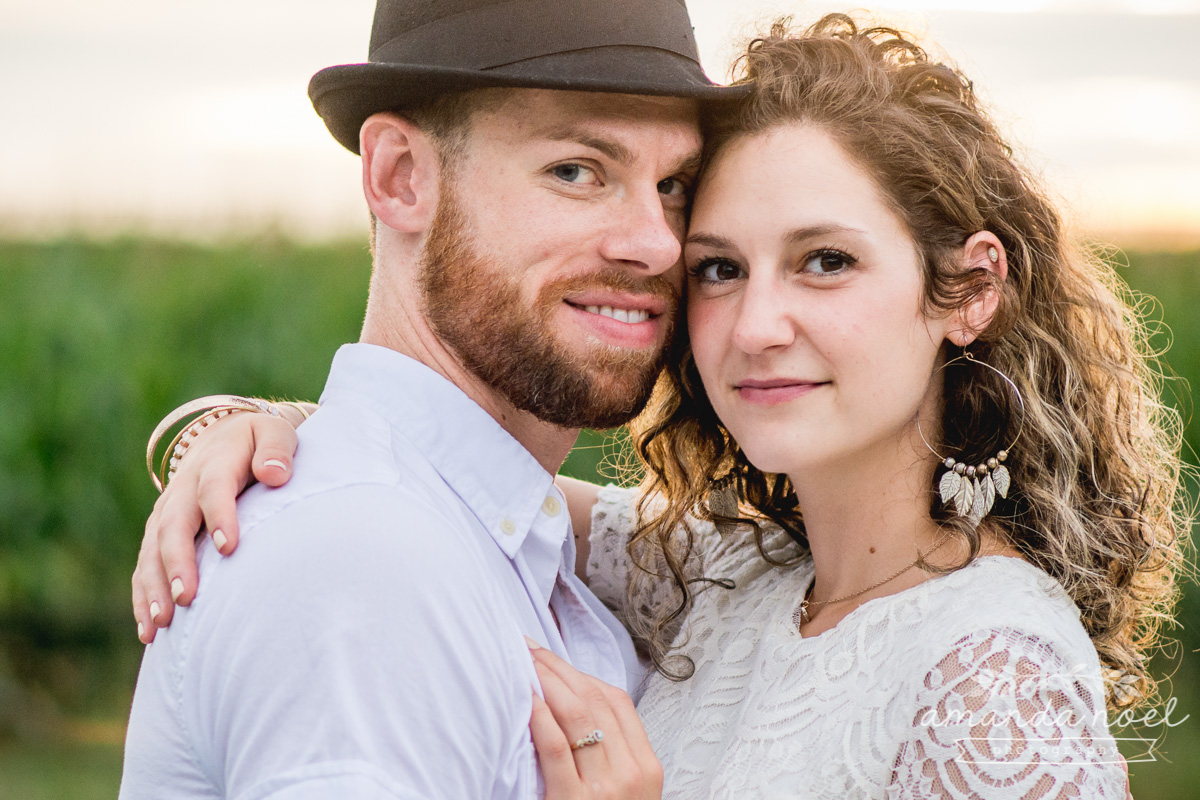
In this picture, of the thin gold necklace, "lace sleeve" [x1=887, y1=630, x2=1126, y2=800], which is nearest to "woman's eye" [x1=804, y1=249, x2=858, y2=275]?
the thin gold necklace

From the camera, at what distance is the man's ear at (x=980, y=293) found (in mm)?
2377

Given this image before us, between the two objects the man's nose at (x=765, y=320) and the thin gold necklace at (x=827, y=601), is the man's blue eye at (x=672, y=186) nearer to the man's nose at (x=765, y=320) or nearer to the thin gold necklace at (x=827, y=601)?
the man's nose at (x=765, y=320)

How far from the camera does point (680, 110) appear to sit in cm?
238

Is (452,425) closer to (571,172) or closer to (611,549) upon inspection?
(571,172)

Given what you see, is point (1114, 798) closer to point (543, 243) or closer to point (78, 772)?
point (543, 243)

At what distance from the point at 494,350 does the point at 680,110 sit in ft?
2.12

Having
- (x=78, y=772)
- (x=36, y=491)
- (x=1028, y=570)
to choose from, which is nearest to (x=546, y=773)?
(x=1028, y=570)

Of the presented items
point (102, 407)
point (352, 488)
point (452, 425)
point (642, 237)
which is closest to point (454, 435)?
point (452, 425)

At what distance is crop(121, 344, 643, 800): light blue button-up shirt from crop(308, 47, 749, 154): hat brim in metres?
0.70

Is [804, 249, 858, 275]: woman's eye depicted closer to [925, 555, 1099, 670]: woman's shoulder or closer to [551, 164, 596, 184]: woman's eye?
[551, 164, 596, 184]: woman's eye

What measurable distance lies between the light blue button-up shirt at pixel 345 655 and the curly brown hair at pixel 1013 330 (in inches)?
37.6

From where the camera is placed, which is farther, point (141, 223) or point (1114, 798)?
point (141, 223)

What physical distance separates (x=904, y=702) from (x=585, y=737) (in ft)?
1.86

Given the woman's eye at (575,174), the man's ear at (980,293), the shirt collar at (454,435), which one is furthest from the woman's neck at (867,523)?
the woman's eye at (575,174)
